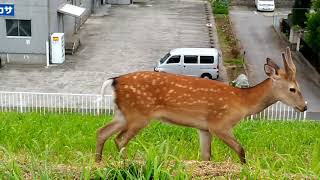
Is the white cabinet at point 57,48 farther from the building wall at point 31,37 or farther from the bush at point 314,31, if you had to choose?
the bush at point 314,31

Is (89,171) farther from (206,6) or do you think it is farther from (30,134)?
(206,6)

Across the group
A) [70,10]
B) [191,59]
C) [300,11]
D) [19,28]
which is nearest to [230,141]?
[191,59]

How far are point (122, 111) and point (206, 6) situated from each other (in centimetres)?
2520

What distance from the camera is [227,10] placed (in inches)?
1172

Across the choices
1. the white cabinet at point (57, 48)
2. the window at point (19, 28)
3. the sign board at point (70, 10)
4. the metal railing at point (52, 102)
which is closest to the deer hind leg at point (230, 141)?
the metal railing at point (52, 102)

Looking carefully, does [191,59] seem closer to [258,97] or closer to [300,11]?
[300,11]

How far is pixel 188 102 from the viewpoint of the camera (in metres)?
6.58

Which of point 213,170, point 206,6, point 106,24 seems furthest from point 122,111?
point 206,6

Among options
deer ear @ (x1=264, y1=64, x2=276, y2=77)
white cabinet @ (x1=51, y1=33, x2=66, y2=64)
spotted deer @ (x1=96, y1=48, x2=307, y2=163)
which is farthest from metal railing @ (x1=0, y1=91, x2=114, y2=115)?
deer ear @ (x1=264, y1=64, x2=276, y2=77)

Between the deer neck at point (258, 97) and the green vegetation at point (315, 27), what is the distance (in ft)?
43.0

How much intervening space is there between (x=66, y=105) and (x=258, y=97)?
883 cm

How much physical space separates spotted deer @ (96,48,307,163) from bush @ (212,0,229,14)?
22856mm

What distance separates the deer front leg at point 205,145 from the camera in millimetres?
6754

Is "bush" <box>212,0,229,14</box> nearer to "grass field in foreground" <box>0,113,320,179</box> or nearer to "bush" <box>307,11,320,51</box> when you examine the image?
"bush" <box>307,11,320,51</box>
